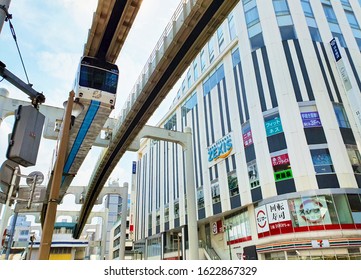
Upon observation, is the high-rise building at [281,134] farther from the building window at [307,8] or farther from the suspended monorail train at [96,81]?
the suspended monorail train at [96,81]

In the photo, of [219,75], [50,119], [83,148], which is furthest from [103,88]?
[219,75]

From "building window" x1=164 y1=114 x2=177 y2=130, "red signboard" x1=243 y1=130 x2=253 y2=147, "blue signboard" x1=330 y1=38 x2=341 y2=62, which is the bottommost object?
"red signboard" x1=243 y1=130 x2=253 y2=147

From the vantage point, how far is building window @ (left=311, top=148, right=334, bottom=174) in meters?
24.0

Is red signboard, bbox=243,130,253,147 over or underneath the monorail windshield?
over

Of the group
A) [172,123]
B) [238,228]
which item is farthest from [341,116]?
[172,123]

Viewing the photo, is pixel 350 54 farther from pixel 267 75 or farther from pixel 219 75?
pixel 219 75

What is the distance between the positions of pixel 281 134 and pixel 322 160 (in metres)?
4.19

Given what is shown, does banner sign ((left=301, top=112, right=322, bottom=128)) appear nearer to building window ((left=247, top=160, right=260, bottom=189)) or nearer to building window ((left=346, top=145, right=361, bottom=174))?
building window ((left=346, top=145, right=361, bottom=174))

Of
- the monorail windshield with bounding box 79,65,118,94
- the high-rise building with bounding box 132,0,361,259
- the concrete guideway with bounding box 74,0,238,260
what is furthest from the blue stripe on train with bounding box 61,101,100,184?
the high-rise building with bounding box 132,0,361,259

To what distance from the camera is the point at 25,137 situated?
318cm

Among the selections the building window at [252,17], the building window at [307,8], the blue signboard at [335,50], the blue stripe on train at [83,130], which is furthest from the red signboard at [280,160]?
the blue stripe on train at [83,130]

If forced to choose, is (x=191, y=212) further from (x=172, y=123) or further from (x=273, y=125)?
(x=172, y=123)

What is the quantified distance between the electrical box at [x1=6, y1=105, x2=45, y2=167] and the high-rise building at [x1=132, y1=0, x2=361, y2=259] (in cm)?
1954

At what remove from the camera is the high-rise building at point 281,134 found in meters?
23.2
